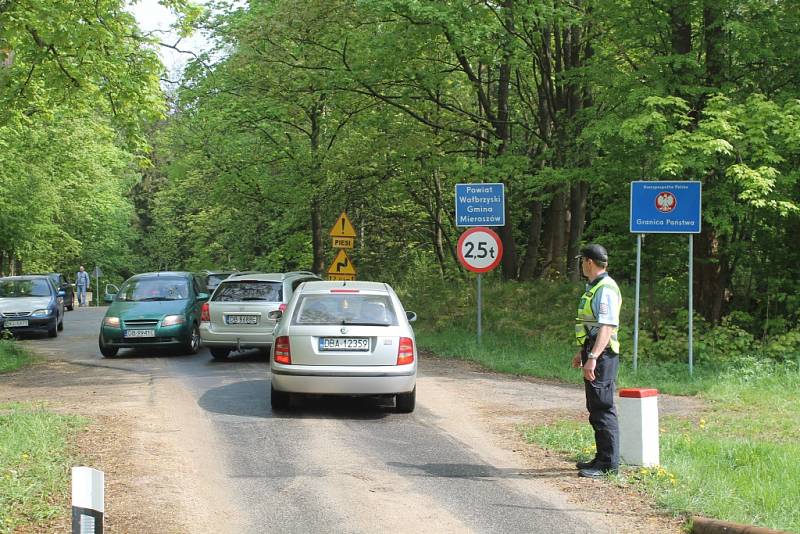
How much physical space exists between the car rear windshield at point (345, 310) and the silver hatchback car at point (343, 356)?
12 mm

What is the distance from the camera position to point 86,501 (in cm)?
352

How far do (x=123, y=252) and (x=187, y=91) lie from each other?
4949 centimetres

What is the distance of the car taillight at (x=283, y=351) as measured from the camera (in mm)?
10625

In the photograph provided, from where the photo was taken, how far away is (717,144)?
1366cm

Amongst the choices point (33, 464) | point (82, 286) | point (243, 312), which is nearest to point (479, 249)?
point (243, 312)

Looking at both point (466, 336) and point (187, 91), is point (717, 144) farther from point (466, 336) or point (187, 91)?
point (187, 91)

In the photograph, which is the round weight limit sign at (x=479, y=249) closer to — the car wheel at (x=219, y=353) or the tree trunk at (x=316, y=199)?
the car wheel at (x=219, y=353)

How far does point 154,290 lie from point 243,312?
3.67 meters

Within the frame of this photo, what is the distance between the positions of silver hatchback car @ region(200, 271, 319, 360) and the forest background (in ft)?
11.2

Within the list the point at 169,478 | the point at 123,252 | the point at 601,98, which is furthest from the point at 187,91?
the point at 123,252

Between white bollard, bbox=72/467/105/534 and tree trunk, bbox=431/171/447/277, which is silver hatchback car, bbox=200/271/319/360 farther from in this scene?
tree trunk, bbox=431/171/447/277

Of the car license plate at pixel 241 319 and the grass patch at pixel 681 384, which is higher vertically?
the car license plate at pixel 241 319

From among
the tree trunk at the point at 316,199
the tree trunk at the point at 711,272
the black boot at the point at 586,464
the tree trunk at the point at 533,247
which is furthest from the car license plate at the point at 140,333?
the black boot at the point at 586,464

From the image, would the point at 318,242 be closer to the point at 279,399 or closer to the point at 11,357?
the point at 11,357
